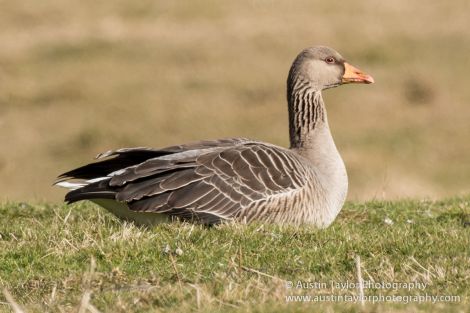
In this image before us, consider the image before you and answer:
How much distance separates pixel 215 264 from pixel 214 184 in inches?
73.4

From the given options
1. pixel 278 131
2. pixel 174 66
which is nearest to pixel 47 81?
pixel 174 66

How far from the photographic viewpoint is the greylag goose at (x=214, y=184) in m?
8.27

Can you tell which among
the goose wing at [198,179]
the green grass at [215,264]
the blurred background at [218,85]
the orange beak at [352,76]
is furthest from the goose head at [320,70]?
the blurred background at [218,85]

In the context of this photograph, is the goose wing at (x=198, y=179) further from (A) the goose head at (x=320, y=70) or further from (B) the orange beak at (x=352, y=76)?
(B) the orange beak at (x=352, y=76)

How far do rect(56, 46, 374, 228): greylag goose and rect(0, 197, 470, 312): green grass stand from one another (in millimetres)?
284

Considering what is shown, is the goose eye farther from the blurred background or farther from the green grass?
the blurred background

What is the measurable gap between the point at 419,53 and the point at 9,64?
36.4ft

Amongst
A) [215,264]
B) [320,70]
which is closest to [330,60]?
[320,70]

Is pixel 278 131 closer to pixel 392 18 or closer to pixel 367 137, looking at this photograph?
pixel 367 137

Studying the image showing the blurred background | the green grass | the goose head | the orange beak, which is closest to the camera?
the green grass

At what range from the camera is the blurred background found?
19.9 m

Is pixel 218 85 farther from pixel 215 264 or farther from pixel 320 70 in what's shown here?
pixel 215 264

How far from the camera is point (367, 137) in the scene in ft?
68.1

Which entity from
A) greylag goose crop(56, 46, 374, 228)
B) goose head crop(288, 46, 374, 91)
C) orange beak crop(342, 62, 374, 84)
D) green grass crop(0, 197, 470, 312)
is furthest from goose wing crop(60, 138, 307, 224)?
orange beak crop(342, 62, 374, 84)
